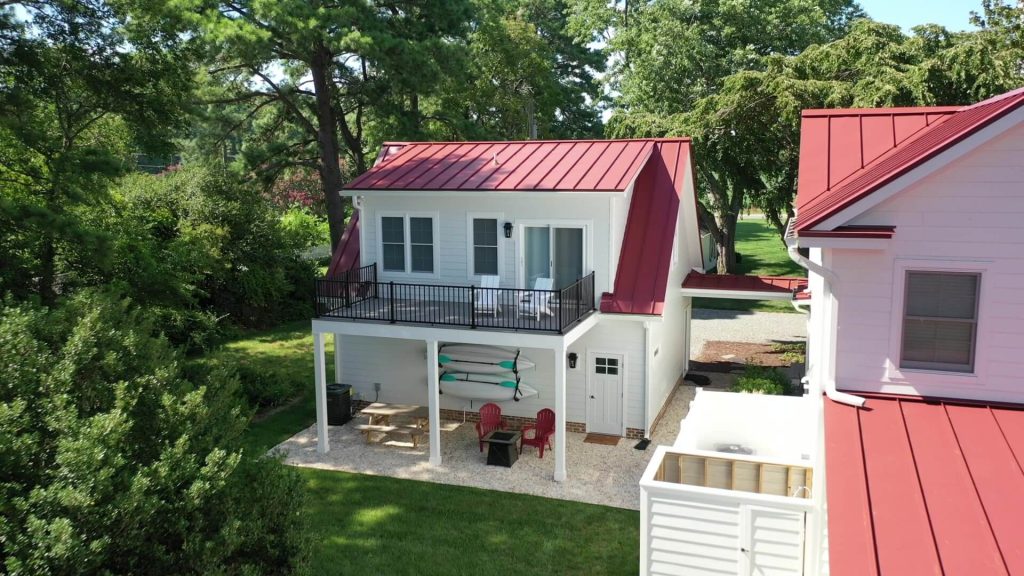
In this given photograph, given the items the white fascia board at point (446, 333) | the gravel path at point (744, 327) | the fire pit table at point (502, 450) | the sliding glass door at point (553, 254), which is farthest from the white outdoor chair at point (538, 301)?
the gravel path at point (744, 327)

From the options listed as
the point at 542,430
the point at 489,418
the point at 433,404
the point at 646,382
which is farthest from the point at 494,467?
the point at 646,382

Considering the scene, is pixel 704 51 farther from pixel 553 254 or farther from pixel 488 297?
pixel 488 297

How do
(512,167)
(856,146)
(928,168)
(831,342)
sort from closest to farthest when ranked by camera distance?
(928,168), (831,342), (856,146), (512,167)

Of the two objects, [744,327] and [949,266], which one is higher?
[949,266]

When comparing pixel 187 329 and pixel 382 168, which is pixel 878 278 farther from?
pixel 187 329

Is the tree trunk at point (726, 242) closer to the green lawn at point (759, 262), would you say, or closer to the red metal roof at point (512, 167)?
the green lawn at point (759, 262)

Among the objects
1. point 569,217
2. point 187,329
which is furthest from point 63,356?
point 187,329
